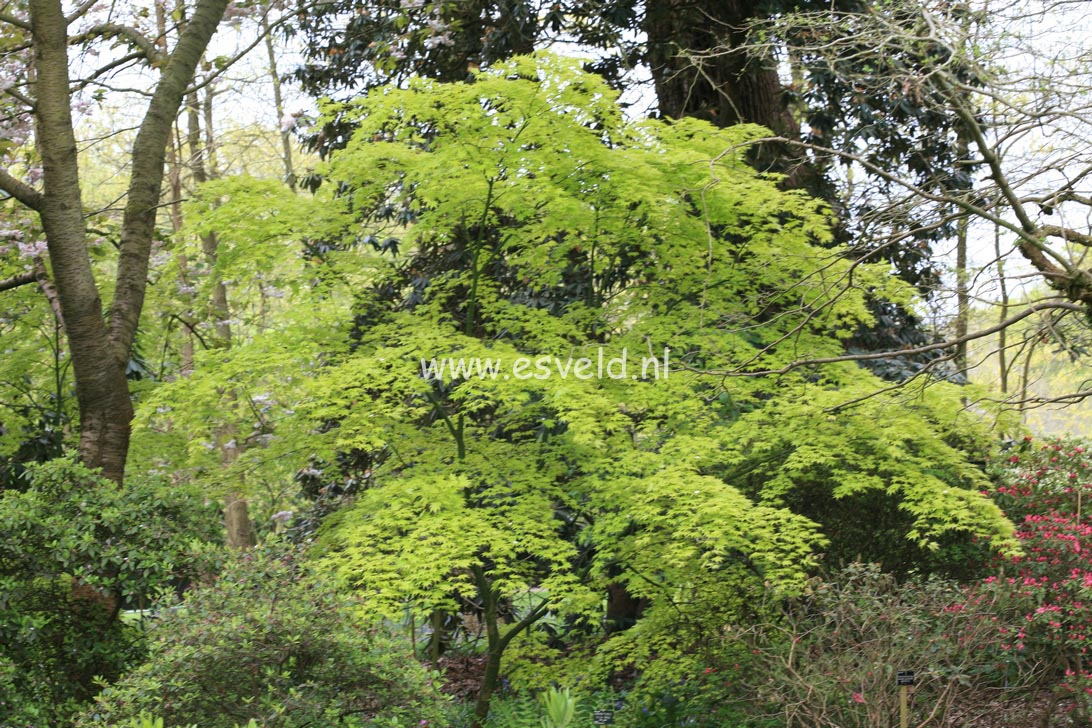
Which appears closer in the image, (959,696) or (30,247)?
(959,696)

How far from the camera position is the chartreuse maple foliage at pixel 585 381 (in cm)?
679

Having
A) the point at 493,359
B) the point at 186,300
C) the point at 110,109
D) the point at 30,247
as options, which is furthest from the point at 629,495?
the point at 110,109

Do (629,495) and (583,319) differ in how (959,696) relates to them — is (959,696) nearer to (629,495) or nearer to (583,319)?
(629,495)

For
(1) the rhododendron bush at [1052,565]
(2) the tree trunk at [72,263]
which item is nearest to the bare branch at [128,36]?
(2) the tree trunk at [72,263]

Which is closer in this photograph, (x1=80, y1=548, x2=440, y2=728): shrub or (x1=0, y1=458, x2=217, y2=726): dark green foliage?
(x1=80, y1=548, x2=440, y2=728): shrub

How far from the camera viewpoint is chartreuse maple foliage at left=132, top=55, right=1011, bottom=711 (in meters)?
6.79

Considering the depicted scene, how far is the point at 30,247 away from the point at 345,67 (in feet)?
16.5

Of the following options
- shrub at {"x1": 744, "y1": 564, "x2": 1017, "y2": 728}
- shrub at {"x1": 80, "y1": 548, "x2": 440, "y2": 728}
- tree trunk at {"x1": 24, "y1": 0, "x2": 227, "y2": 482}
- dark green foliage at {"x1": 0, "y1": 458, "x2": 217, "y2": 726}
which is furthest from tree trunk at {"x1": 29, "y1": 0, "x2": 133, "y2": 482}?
shrub at {"x1": 744, "y1": 564, "x2": 1017, "y2": 728}

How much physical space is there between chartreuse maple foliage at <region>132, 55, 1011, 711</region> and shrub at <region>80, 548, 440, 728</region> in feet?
4.95

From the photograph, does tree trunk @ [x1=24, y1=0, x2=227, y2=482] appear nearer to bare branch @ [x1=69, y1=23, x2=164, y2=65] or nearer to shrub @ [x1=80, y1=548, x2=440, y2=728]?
bare branch @ [x1=69, y1=23, x2=164, y2=65]

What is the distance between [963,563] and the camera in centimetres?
842

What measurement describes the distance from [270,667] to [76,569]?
211cm

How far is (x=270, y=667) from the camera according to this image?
451 cm

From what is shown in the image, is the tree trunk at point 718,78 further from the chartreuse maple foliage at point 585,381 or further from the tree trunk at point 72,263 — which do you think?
the tree trunk at point 72,263
